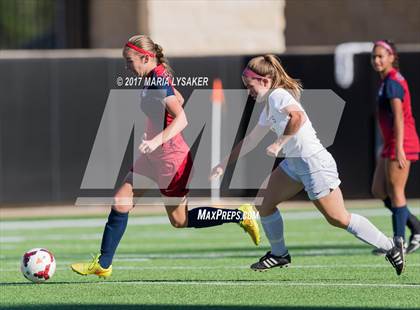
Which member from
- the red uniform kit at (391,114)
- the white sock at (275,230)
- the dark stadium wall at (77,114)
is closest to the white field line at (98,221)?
the dark stadium wall at (77,114)

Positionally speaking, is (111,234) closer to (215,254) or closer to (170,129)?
(170,129)

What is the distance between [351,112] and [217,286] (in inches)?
Result: 452

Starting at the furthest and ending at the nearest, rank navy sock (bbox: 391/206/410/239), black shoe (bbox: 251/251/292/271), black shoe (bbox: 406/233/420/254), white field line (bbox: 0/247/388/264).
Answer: white field line (bbox: 0/247/388/264)
black shoe (bbox: 406/233/420/254)
navy sock (bbox: 391/206/410/239)
black shoe (bbox: 251/251/292/271)

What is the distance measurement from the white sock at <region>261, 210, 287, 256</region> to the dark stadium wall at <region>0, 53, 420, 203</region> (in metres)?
10.6

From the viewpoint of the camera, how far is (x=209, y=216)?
10719 millimetres

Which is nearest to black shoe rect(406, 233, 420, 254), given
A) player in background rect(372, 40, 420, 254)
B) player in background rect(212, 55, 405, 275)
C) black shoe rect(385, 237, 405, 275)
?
player in background rect(372, 40, 420, 254)

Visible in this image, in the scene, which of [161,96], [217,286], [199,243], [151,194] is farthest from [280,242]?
[151,194]

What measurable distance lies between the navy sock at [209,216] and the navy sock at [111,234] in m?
0.66

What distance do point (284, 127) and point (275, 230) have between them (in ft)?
3.37

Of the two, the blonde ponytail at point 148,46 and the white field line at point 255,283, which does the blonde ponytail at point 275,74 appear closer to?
the blonde ponytail at point 148,46

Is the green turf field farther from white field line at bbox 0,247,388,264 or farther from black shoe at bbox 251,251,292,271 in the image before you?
black shoe at bbox 251,251,292,271

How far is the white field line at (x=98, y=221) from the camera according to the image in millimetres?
18102

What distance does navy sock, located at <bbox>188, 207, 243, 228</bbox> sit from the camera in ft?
35.1

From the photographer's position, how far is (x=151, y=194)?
2094 cm
